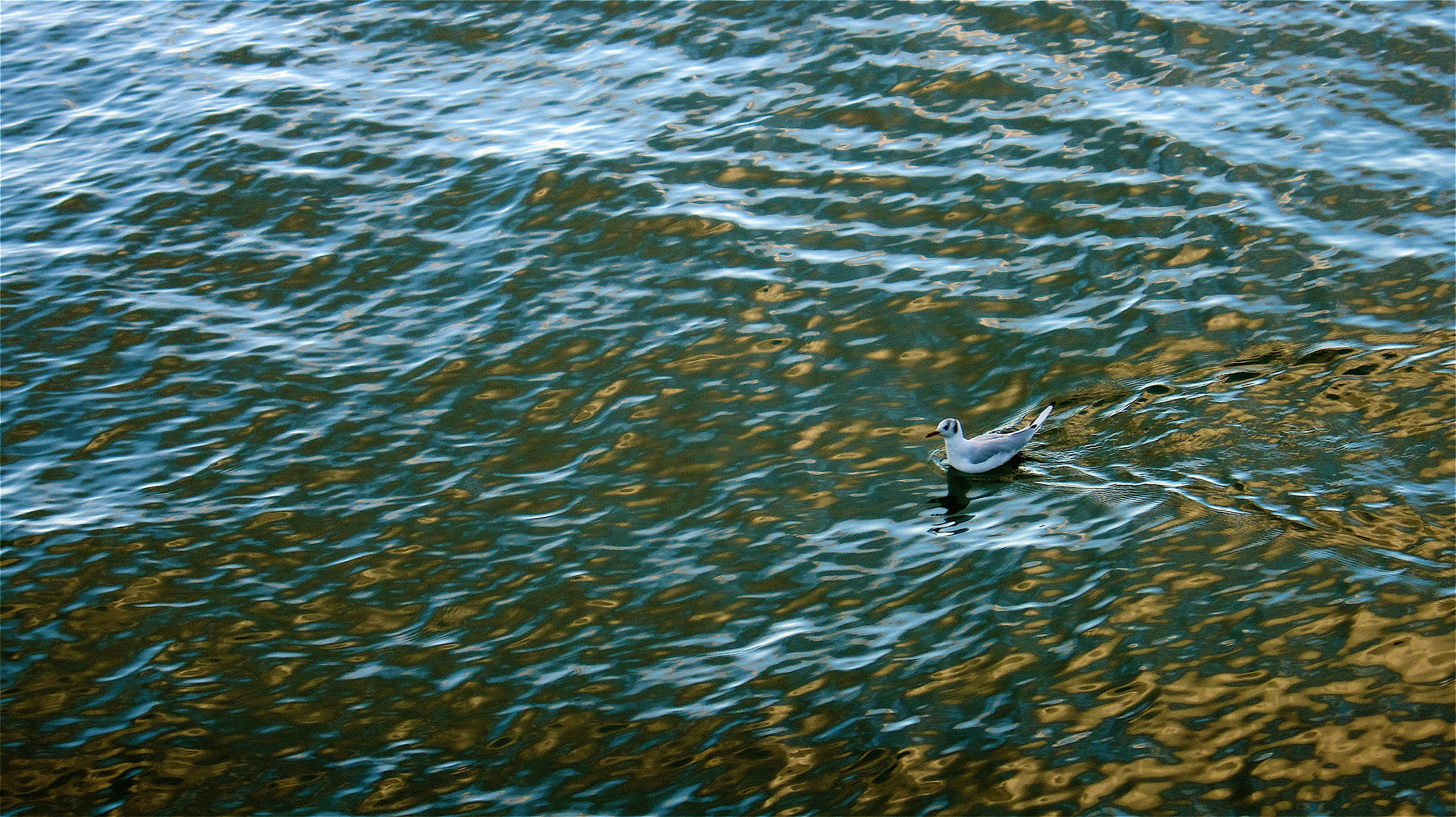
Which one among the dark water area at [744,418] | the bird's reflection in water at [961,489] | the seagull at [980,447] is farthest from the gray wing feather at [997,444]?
the dark water area at [744,418]

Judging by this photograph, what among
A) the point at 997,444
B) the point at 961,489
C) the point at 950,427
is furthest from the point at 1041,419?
the point at 961,489

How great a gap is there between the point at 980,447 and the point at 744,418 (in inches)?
113

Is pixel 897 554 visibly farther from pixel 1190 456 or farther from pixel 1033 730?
pixel 1190 456

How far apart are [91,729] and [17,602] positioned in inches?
90.6

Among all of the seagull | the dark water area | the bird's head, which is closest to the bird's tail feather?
the seagull

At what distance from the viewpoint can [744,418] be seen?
1355 centimetres

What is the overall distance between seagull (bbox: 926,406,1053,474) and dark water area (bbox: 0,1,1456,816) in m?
0.29

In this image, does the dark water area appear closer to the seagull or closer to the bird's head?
the seagull

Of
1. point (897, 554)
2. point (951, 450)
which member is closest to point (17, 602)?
point (897, 554)

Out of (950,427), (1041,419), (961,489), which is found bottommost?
(961,489)

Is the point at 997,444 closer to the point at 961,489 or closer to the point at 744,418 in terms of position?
the point at 961,489

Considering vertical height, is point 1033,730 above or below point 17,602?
below

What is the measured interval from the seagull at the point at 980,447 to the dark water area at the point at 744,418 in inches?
11.5

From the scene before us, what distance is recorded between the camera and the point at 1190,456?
11.8 meters
